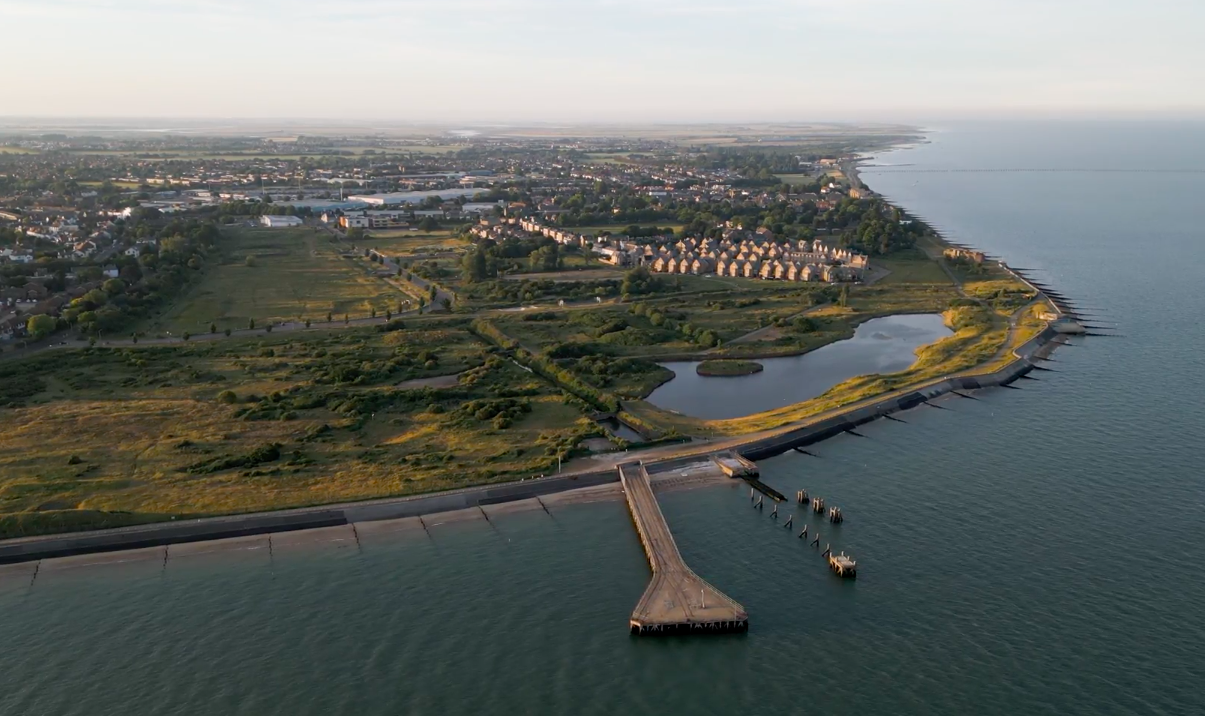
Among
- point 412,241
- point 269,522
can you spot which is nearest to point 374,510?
point 269,522

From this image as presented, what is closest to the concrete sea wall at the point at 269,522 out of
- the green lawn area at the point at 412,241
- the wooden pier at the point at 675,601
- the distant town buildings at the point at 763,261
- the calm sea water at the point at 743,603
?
the calm sea water at the point at 743,603

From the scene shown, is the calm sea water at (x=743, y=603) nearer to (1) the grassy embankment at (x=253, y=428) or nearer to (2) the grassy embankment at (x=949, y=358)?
(1) the grassy embankment at (x=253, y=428)

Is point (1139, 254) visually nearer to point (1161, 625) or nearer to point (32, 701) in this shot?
point (1161, 625)

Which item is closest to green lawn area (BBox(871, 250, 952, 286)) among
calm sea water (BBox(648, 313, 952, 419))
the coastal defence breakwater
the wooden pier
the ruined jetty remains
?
calm sea water (BBox(648, 313, 952, 419))

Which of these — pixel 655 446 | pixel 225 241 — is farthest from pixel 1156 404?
pixel 225 241

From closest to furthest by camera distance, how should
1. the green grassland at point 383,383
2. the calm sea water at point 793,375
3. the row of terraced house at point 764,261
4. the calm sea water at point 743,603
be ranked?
the calm sea water at point 743,603, the green grassland at point 383,383, the calm sea water at point 793,375, the row of terraced house at point 764,261

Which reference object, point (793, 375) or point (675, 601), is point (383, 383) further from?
point (675, 601)

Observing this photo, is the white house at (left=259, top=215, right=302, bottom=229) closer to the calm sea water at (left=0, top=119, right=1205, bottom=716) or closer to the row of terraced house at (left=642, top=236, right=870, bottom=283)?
the row of terraced house at (left=642, top=236, right=870, bottom=283)
